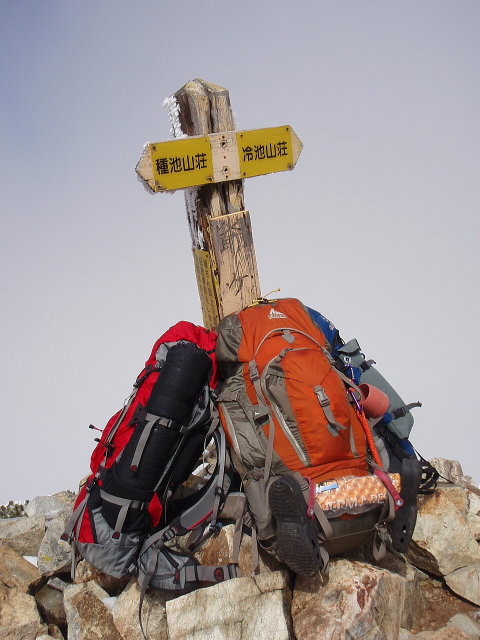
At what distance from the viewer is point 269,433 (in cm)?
429

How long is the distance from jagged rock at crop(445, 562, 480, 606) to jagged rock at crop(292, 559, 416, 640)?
54 cm

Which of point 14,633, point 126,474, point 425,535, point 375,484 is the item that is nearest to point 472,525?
point 425,535

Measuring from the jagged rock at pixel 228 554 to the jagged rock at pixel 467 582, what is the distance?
1411 millimetres

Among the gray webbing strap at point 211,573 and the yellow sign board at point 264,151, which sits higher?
the yellow sign board at point 264,151

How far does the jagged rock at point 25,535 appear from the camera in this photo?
5.74 m

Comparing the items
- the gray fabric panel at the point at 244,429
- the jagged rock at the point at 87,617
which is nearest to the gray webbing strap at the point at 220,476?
the gray fabric panel at the point at 244,429

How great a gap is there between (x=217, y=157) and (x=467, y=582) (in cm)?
412

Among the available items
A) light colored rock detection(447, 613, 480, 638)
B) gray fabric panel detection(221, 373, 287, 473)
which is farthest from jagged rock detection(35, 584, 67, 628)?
light colored rock detection(447, 613, 480, 638)

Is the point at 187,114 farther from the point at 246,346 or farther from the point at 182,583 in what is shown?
the point at 182,583

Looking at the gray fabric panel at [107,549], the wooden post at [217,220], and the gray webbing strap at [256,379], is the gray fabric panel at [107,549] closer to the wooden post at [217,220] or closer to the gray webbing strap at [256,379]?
the gray webbing strap at [256,379]

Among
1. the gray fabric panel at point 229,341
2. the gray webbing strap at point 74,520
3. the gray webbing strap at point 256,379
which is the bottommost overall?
the gray webbing strap at point 74,520

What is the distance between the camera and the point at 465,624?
414 centimetres

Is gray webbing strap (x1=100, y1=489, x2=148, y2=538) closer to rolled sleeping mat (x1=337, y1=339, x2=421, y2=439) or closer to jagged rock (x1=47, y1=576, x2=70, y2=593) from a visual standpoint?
jagged rock (x1=47, y1=576, x2=70, y2=593)

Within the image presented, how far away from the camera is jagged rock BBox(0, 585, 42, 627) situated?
4703mm
